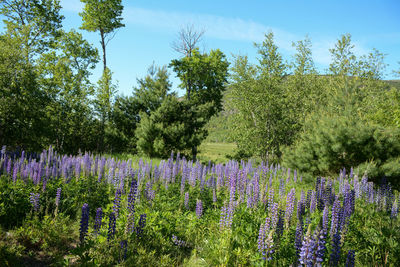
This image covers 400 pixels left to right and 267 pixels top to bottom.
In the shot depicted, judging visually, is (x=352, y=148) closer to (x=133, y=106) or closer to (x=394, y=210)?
(x=394, y=210)

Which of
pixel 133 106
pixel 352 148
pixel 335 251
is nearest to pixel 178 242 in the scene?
pixel 335 251

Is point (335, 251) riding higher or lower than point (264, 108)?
lower

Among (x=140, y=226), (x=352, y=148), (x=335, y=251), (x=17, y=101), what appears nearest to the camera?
(x=335, y=251)

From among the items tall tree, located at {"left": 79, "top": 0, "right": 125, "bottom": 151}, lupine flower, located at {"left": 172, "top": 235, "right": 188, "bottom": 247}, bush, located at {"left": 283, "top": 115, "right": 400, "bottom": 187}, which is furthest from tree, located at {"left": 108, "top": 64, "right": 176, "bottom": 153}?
lupine flower, located at {"left": 172, "top": 235, "right": 188, "bottom": 247}

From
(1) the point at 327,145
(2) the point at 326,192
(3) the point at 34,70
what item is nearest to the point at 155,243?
(2) the point at 326,192

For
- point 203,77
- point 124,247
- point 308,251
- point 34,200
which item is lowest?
point 124,247

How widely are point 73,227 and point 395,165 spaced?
9520 millimetres

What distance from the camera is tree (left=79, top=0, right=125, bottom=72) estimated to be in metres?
21.9

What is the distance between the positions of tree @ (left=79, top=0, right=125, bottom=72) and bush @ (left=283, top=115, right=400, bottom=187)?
18960 millimetres

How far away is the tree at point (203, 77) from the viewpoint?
24594mm

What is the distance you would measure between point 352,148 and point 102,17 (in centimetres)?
2199

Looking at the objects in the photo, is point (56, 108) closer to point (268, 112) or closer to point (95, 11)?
point (95, 11)

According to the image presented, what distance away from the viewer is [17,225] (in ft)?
15.0

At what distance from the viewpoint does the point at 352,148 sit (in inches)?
357
